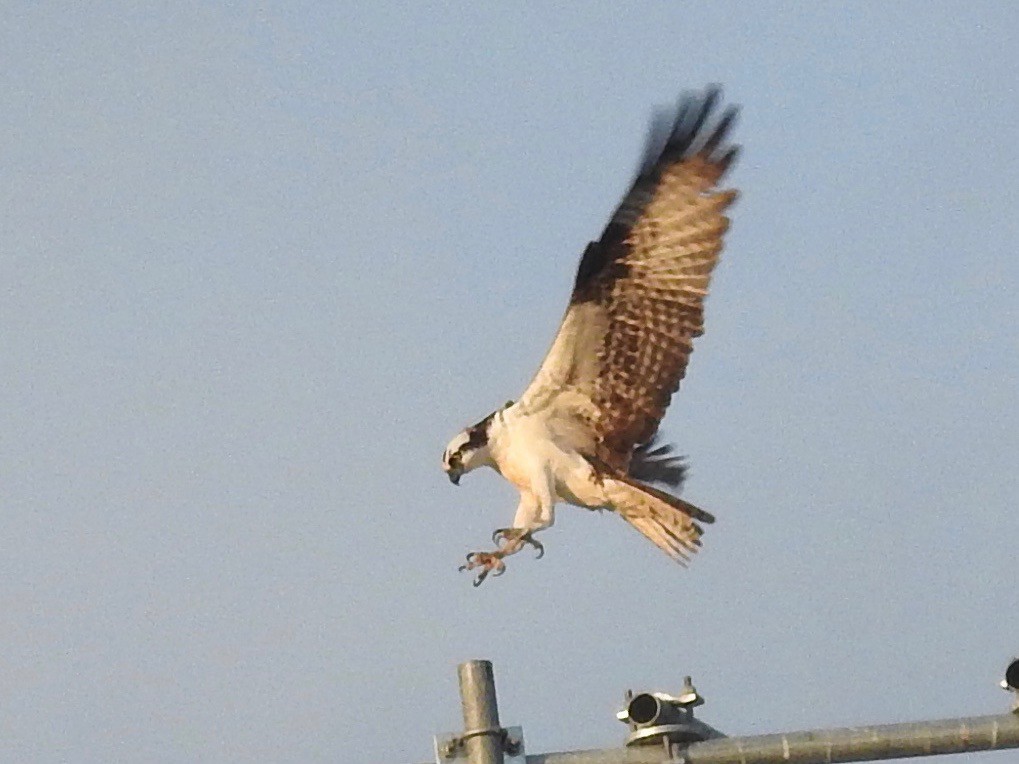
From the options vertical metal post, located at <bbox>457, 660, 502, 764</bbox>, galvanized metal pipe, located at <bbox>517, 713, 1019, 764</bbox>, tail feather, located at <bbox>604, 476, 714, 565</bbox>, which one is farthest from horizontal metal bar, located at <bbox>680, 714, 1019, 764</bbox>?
tail feather, located at <bbox>604, 476, 714, 565</bbox>

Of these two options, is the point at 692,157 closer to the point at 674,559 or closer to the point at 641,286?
the point at 641,286

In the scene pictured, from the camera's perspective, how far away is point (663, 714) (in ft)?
17.5

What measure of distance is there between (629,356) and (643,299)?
0.93 ft

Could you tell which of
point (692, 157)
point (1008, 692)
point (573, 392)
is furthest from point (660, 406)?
point (1008, 692)

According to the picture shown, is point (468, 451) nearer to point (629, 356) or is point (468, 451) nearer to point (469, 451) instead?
point (469, 451)

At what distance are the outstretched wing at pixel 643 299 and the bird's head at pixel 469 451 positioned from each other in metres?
0.25

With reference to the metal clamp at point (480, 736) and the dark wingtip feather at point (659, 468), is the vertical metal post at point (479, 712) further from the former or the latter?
the dark wingtip feather at point (659, 468)

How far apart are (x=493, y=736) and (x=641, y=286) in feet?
12.8

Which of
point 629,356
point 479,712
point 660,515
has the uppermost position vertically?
point 629,356

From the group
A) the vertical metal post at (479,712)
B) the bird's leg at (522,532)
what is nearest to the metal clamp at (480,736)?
the vertical metal post at (479,712)

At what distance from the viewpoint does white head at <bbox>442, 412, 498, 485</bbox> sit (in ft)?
27.7

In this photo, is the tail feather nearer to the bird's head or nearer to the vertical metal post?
the bird's head

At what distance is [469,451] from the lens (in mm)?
8453

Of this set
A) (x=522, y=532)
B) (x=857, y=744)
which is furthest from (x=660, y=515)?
(x=857, y=744)
